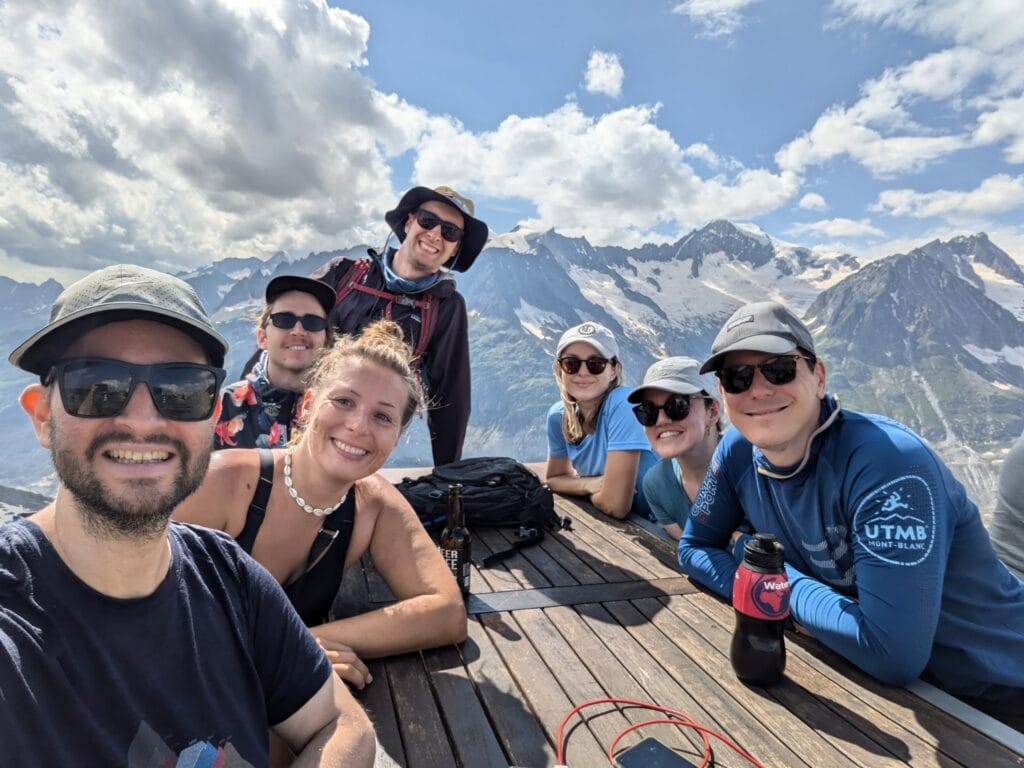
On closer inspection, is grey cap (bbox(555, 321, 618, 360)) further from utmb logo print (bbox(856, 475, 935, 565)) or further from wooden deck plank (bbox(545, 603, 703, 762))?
utmb logo print (bbox(856, 475, 935, 565))

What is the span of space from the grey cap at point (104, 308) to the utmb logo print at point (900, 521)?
241cm

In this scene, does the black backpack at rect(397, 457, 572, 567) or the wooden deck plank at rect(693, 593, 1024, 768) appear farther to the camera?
the black backpack at rect(397, 457, 572, 567)

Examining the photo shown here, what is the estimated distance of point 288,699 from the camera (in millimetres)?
1690

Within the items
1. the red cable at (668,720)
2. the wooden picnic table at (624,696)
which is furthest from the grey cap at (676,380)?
the red cable at (668,720)

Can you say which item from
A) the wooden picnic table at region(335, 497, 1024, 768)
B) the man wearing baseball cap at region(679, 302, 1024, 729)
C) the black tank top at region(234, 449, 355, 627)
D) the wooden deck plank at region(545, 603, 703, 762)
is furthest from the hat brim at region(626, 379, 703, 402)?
the black tank top at region(234, 449, 355, 627)

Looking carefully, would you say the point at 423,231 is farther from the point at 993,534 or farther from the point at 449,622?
the point at 993,534

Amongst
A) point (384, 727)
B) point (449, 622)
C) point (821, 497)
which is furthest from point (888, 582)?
point (384, 727)

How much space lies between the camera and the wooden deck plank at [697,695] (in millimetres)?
2018

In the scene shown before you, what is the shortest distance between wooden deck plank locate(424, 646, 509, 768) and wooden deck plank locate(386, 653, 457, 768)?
35 millimetres

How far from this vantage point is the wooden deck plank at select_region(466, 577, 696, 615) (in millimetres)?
3072

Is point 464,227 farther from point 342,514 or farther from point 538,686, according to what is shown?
point 538,686

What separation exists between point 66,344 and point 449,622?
179cm

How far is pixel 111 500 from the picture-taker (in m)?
1.36

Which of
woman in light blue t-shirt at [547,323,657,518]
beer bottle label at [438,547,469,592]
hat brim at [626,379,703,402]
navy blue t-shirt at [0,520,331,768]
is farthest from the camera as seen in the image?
woman in light blue t-shirt at [547,323,657,518]
